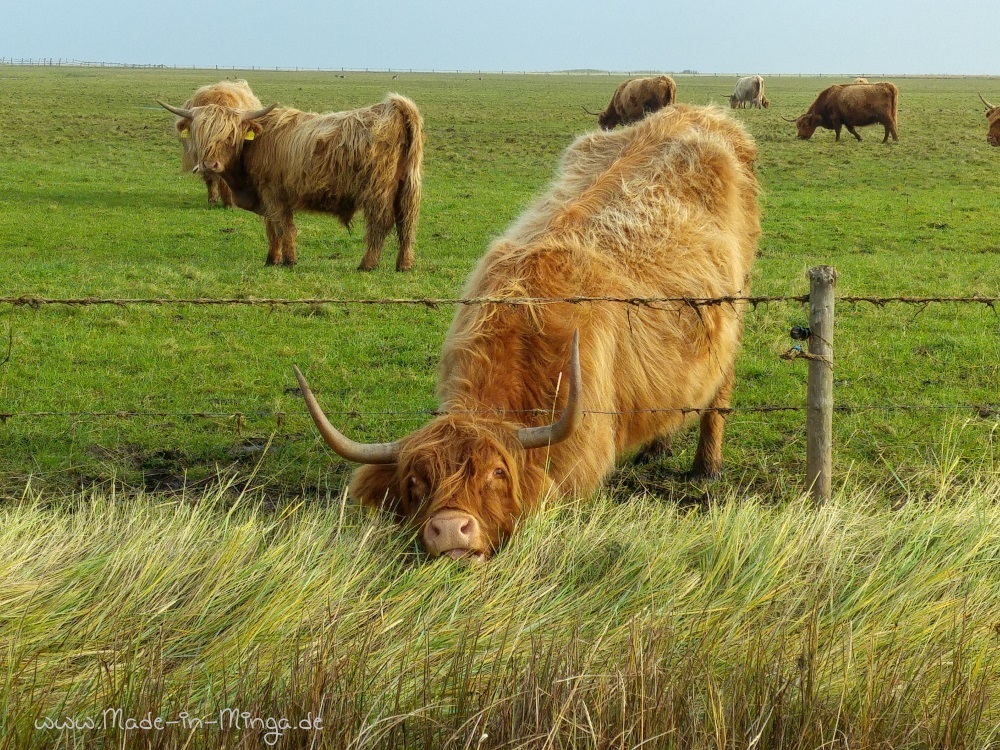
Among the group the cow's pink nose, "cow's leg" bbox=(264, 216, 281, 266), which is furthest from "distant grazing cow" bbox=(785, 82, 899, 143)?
the cow's pink nose

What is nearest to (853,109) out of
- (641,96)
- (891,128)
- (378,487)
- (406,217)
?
(891,128)

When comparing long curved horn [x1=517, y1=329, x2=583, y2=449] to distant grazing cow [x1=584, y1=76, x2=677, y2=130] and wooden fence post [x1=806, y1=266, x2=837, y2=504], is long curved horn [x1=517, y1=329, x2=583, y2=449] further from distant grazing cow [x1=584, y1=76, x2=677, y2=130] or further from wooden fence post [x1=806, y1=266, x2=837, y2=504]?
distant grazing cow [x1=584, y1=76, x2=677, y2=130]

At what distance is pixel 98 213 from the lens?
16016mm

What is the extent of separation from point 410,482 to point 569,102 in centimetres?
5007

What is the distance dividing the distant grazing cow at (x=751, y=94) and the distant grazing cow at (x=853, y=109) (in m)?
15.6

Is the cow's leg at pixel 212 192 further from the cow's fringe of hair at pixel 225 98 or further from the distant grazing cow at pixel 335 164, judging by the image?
the distant grazing cow at pixel 335 164

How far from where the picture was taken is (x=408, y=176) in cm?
1188

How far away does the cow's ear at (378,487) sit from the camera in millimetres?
3816

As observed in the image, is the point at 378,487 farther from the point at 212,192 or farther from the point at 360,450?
the point at 212,192

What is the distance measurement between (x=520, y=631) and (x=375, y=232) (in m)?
9.40

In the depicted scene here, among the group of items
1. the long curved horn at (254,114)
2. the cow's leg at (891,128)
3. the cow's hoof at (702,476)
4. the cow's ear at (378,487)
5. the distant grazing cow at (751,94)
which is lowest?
the cow's hoof at (702,476)

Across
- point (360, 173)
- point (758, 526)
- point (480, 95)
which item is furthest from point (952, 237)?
point (480, 95)

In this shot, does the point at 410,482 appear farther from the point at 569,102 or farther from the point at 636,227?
the point at 569,102

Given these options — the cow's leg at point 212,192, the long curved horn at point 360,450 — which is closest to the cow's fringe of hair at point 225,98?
the cow's leg at point 212,192
